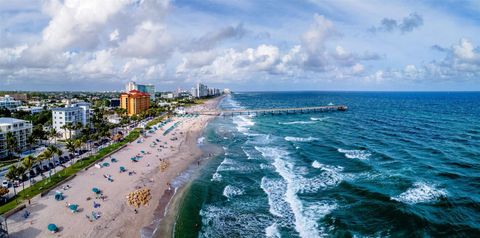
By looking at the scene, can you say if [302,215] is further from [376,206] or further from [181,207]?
[181,207]

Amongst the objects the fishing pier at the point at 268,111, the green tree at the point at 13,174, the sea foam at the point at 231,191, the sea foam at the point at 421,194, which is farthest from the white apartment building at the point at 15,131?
the fishing pier at the point at 268,111

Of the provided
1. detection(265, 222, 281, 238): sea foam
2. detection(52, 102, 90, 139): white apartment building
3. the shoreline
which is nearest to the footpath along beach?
the shoreline

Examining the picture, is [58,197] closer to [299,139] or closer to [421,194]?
[421,194]

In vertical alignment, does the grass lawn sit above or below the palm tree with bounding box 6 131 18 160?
below

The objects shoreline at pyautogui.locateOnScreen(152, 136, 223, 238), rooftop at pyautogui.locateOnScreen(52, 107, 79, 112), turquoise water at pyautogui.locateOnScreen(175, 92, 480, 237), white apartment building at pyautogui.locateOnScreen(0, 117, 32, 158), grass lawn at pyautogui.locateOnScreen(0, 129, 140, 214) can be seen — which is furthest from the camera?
rooftop at pyautogui.locateOnScreen(52, 107, 79, 112)

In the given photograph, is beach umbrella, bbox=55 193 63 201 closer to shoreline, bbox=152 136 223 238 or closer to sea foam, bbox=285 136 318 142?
shoreline, bbox=152 136 223 238

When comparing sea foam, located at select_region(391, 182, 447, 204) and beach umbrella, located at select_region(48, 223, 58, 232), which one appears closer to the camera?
beach umbrella, located at select_region(48, 223, 58, 232)

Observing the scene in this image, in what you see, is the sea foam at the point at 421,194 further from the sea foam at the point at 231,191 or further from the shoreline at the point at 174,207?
the shoreline at the point at 174,207
